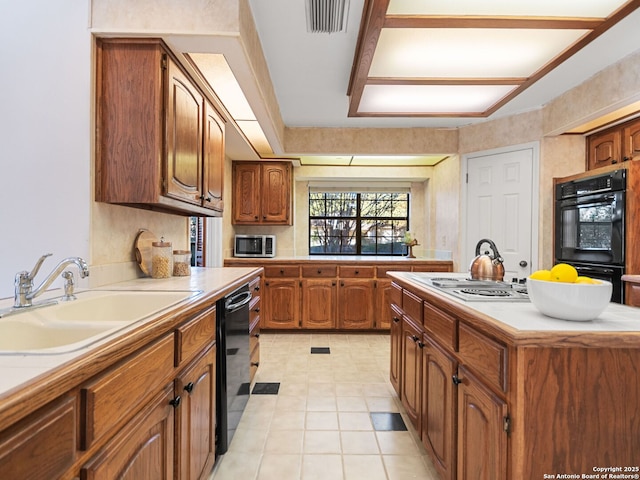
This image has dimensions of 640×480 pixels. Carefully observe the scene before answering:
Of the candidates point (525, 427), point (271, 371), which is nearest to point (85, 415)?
point (525, 427)

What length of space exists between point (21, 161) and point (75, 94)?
1.27ft

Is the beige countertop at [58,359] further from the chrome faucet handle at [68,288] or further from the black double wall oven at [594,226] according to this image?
the black double wall oven at [594,226]

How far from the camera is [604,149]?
2953 millimetres

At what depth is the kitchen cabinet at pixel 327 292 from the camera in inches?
155

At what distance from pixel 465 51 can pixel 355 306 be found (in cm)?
276

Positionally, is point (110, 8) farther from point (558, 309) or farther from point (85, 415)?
point (558, 309)

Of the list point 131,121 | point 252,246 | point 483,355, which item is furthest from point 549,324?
point 252,246

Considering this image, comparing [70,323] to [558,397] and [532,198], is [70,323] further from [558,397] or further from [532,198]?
[532,198]

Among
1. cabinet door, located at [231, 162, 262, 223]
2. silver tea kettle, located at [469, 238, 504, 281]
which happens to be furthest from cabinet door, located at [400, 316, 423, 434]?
cabinet door, located at [231, 162, 262, 223]

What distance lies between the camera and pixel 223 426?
167cm

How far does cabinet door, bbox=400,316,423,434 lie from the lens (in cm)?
176

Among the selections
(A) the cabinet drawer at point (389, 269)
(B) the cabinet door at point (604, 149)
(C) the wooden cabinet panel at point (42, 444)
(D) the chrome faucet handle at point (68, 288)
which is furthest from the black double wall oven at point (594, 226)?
(D) the chrome faucet handle at point (68, 288)

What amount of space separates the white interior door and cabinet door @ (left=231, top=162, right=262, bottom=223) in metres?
2.48

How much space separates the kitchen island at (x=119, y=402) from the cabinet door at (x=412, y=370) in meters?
1.04
